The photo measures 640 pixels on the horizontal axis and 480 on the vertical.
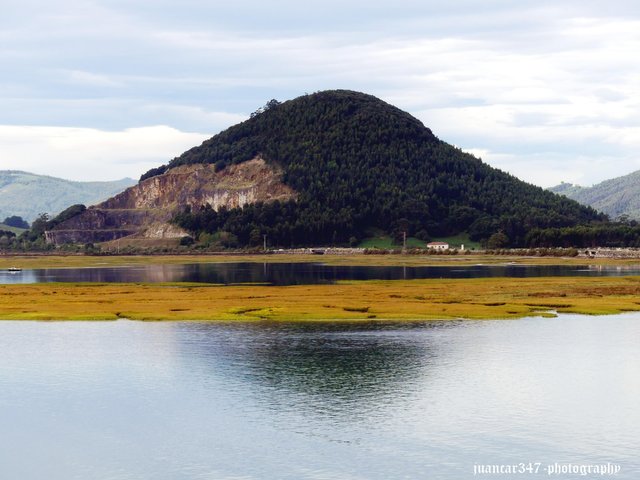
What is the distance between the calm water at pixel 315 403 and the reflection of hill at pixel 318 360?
0.23 metres

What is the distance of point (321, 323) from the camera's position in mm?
97125

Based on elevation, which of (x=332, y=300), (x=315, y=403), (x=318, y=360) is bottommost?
(x=315, y=403)

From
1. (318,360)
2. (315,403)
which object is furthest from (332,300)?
(315,403)

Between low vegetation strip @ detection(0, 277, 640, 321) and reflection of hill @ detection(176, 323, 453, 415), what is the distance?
983cm

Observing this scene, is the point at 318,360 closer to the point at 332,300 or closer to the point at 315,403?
the point at 315,403

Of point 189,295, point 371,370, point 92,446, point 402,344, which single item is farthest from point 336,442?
point 189,295

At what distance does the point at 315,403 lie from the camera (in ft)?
189

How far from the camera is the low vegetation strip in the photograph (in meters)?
104

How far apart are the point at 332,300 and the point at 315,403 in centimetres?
6267

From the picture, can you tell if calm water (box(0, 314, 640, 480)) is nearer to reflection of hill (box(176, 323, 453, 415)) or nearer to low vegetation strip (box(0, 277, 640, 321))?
reflection of hill (box(176, 323, 453, 415))

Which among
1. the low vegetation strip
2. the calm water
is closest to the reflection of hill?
the calm water

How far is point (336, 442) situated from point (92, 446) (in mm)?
13533

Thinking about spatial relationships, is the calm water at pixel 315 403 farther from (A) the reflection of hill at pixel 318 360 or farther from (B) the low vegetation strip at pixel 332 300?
(B) the low vegetation strip at pixel 332 300

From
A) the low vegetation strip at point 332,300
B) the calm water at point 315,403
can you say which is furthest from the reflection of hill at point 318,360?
the low vegetation strip at point 332,300
